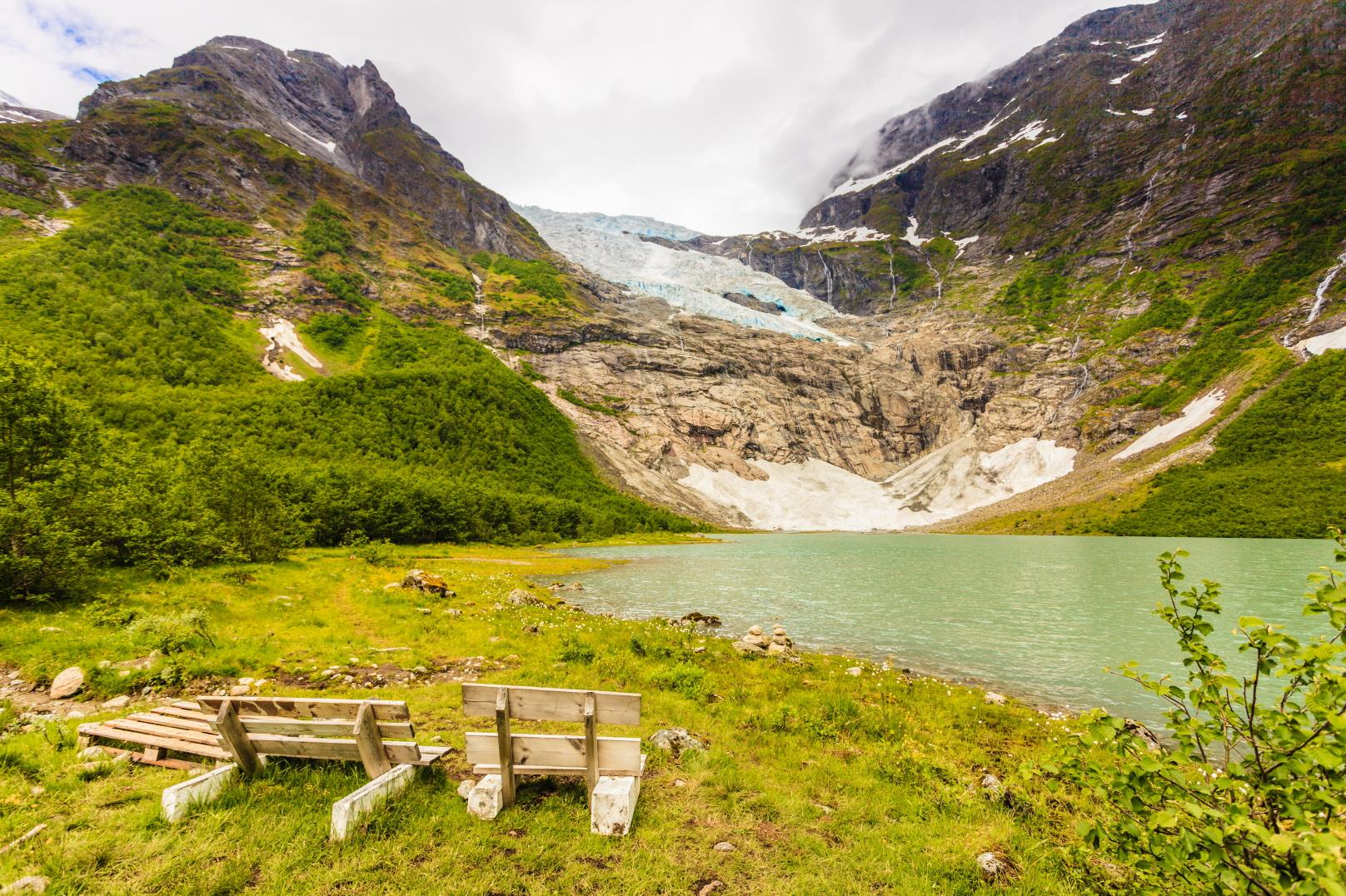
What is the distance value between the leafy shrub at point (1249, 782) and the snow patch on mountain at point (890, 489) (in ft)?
538

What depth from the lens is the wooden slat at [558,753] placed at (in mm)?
7980

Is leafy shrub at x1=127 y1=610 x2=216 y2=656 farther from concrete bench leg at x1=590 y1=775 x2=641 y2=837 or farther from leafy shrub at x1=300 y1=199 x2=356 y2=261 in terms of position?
leafy shrub at x1=300 y1=199 x2=356 y2=261

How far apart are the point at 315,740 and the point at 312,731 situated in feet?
0.47

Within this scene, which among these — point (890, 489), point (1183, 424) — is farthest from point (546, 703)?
point (890, 489)

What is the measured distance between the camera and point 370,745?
7801 mm

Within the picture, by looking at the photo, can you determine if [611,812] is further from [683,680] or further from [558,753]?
[683,680]

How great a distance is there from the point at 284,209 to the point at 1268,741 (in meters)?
242

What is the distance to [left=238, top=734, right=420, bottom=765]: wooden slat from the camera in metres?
7.79

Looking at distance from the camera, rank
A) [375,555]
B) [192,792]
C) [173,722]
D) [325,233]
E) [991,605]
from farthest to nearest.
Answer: [325,233]
[375,555]
[991,605]
[173,722]
[192,792]

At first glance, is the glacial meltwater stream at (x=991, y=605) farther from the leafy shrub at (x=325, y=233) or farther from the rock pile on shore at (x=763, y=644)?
the leafy shrub at (x=325, y=233)

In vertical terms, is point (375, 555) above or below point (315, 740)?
below

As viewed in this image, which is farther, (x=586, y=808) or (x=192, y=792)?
(x=586, y=808)

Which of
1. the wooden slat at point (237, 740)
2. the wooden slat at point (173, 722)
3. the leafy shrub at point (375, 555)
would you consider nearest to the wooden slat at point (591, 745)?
the wooden slat at point (237, 740)

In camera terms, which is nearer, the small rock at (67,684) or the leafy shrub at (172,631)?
the small rock at (67,684)
